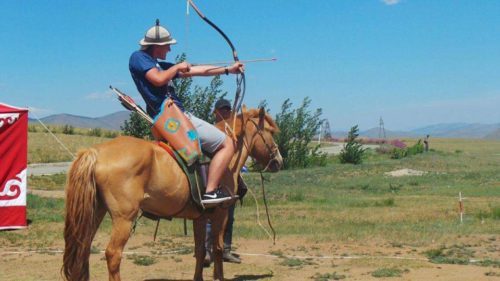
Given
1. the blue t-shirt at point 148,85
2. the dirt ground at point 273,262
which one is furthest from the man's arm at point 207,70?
the dirt ground at point 273,262

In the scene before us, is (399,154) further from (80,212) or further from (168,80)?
(80,212)

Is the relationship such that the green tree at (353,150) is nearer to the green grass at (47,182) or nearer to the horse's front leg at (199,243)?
the green grass at (47,182)

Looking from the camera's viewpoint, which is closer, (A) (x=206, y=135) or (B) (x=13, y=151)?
(A) (x=206, y=135)

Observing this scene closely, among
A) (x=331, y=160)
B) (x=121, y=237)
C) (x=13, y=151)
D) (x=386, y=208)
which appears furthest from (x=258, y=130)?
(x=331, y=160)

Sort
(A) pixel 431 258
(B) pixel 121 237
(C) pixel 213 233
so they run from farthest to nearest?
(A) pixel 431 258 → (C) pixel 213 233 → (B) pixel 121 237

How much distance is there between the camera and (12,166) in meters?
13.5

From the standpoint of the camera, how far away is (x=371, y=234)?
1245 centimetres

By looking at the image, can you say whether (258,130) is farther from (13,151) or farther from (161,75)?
(13,151)

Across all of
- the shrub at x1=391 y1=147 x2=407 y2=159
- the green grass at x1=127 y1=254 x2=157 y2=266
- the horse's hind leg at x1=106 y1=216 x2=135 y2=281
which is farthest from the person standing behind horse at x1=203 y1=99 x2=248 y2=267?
the shrub at x1=391 y1=147 x2=407 y2=159

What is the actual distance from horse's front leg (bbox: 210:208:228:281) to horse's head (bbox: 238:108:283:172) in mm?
1042

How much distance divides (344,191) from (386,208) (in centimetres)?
621

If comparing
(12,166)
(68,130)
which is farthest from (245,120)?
(68,130)

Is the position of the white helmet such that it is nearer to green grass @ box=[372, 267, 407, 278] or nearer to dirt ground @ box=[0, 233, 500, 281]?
dirt ground @ box=[0, 233, 500, 281]

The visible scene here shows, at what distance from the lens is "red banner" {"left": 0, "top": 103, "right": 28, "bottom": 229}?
13.3m
